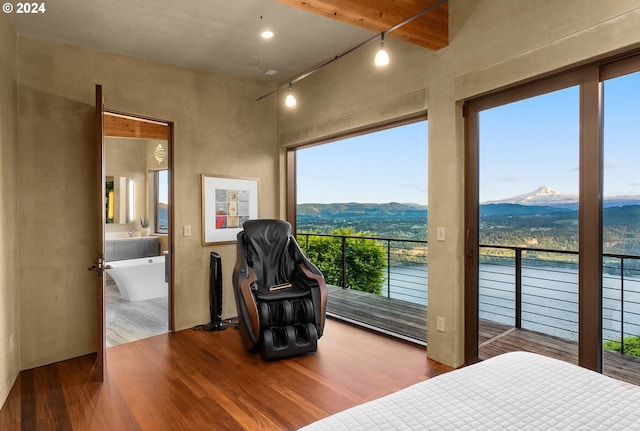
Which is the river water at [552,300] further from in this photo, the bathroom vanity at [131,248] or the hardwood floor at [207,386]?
the bathroom vanity at [131,248]

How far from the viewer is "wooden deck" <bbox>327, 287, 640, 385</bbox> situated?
2656 mm

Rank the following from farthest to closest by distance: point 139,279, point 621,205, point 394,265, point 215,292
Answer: point 394,265
point 139,279
point 215,292
point 621,205

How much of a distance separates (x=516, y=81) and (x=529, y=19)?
395 millimetres

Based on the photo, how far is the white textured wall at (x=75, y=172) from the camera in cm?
331

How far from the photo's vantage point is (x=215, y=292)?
4.23 m

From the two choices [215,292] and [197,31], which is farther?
[215,292]

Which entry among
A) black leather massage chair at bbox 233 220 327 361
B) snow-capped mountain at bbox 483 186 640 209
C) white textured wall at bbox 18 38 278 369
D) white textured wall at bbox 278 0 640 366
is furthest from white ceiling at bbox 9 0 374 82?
snow-capped mountain at bbox 483 186 640 209

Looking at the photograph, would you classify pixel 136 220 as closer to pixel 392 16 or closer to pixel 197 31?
pixel 197 31

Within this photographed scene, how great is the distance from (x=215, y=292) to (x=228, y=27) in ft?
8.78

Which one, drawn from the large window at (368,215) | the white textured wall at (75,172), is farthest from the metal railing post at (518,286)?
the white textured wall at (75,172)

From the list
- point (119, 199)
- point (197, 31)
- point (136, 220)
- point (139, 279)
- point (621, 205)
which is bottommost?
point (139, 279)

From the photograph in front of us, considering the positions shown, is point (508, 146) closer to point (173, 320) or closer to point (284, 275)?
point (284, 275)

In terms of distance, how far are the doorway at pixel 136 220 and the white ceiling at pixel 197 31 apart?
1.68m

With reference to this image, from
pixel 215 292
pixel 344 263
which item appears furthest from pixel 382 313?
pixel 215 292
